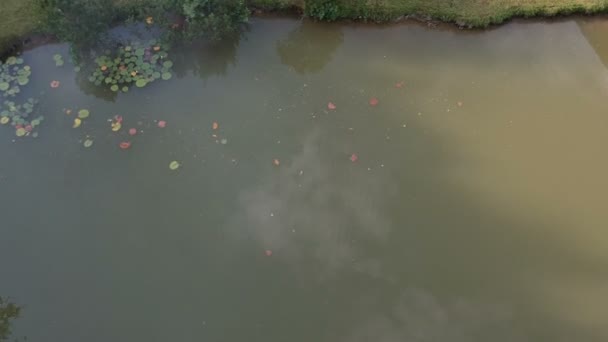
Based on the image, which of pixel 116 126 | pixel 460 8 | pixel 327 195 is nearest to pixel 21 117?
pixel 116 126

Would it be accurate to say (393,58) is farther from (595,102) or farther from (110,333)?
(110,333)

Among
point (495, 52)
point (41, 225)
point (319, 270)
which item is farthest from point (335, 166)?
point (41, 225)

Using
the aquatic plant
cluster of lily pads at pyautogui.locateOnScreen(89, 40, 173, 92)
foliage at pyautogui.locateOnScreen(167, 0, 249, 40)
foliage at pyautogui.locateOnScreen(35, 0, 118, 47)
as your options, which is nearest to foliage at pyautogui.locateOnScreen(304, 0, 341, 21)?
foliage at pyautogui.locateOnScreen(167, 0, 249, 40)

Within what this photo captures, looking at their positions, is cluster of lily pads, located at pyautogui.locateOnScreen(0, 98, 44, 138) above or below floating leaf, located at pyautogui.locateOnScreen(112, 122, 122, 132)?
below

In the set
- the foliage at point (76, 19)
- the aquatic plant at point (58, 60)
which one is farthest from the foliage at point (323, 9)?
the aquatic plant at point (58, 60)

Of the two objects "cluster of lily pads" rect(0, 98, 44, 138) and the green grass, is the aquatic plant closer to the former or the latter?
"cluster of lily pads" rect(0, 98, 44, 138)

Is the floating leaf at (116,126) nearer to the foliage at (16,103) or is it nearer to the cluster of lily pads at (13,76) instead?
the foliage at (16,103)

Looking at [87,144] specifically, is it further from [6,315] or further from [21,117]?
[6,315]
